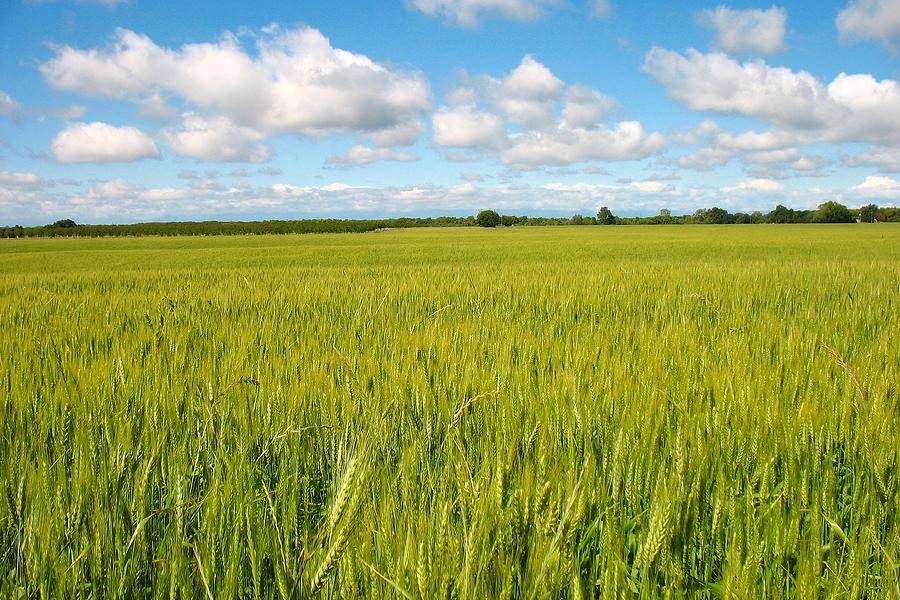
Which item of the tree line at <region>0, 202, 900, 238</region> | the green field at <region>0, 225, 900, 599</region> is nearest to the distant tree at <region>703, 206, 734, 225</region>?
the tree line at <region>0, 202, 900, 238</region>

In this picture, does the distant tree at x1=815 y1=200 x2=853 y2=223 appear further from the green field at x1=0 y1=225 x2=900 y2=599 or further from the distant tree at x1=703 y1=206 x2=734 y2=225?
the green field at x1=0 y1=225 x2=900 y2=599

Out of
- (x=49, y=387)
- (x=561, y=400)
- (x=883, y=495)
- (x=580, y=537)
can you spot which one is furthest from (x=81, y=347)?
(x=883, y=495)

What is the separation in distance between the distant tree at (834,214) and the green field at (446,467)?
103m

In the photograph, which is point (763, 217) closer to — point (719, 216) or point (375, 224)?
point (719, 216)

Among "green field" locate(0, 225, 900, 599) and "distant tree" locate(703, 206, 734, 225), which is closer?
"green field" locate(0, 225, 900, 599)

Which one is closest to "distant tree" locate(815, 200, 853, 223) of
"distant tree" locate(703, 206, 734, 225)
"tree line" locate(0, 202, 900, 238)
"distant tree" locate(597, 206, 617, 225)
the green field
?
"tree line" locate(0, 202, 900, 238)

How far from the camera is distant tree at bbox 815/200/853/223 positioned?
279ft

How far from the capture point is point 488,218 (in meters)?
92.6

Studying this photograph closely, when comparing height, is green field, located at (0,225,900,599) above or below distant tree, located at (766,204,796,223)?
below

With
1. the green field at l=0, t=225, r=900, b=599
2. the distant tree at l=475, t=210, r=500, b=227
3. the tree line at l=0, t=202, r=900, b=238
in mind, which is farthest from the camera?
the distant tree at l=475, t=210, r=500, b=227

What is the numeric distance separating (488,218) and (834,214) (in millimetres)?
56549

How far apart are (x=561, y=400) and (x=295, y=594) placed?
3.42 ft

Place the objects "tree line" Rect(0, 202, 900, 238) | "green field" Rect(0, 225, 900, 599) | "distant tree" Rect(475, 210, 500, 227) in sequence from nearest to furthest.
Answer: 1. "green field" Rect(0, 225, 900, 599)
2. "tree line" Rect(0, 202, 900, 238)
3. "distant tree" Rect(475, 210, 500, 227)

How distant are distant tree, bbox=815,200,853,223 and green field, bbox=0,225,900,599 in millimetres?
102606
